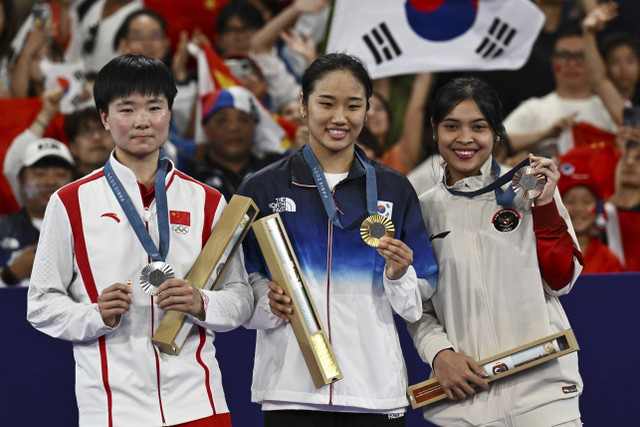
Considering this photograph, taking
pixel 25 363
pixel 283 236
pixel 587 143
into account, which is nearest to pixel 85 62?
pixel 25 363

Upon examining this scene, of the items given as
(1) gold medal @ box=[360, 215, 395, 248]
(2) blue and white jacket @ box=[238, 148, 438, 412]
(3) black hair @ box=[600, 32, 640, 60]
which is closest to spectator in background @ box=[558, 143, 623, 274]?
(3) black hair @ box=[600, 32, 640, 60]

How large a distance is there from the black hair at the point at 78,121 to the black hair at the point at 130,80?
3486mm

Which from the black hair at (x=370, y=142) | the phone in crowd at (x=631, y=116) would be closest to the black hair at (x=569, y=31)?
the phone in crowd at (x=631, y=116)

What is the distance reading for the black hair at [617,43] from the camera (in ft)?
22.5

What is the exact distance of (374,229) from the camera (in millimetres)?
2781

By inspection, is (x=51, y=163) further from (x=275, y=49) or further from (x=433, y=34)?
(x=433, y=34)

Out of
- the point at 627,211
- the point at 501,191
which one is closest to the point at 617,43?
the point at 627,211

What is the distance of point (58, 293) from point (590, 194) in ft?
14.3

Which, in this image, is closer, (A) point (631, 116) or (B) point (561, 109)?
(A) point (631, 116)

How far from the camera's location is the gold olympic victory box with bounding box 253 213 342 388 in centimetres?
281

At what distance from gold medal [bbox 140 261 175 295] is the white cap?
363 centimetres

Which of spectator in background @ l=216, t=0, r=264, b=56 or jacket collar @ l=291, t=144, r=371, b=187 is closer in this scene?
jacket collar @ l=291, t=144, r=371, b=187

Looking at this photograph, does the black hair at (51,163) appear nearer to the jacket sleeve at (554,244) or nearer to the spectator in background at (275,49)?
the spectator in background at (275,49)

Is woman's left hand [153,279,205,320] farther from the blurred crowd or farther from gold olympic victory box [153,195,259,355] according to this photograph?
the blurred crowd
